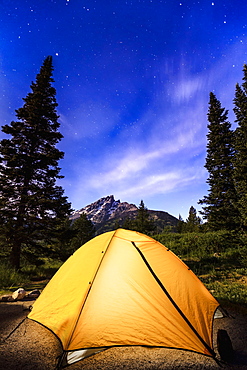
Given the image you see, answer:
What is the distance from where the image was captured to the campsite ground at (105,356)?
2.54m

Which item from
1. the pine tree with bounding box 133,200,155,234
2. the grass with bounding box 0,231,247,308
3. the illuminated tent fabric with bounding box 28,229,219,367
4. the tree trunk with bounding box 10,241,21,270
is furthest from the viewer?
the pine tree with bounding box 133,200,155,234

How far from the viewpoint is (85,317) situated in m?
2.93

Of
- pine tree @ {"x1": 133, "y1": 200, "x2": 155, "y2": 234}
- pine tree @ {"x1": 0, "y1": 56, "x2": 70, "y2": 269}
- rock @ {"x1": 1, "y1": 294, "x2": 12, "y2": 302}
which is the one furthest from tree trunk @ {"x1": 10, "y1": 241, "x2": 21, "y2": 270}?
pine tree @ {"x1": 133, "y1": 200, "x2": 155, "y2": 234}

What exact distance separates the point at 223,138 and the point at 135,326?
18897 mm

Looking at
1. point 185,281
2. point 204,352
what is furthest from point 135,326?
point 185,281

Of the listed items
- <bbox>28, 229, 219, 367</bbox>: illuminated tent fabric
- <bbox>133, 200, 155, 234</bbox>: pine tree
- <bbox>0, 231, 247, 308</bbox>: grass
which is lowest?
<bbox>0, 231, 247, 308</bbox>: grass

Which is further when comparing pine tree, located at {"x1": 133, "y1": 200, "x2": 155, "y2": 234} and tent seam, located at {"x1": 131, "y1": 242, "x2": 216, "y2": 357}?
pine tree, located at {"x1": 133, "y1": 200, "x2": 155, "y2": 234}

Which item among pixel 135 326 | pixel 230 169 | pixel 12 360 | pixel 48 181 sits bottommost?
pixel 12 360

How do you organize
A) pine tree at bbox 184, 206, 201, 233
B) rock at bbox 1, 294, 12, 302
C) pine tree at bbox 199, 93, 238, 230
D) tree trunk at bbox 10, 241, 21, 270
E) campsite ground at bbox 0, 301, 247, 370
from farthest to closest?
pine tree at bbox 184, 206, 201, 233 < pine tree at bbox 199, 93, 238, 230 < tree trunk at bbox 10, 241, 21, 270 < rock at bbox 1, 294, 12, 302 < campsite ground at bbox 0, 301, 247, 370

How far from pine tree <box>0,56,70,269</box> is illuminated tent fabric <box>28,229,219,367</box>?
7.39 m

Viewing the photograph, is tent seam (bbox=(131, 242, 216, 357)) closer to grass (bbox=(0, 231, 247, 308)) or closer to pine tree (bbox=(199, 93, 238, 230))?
grass (bbox=(0, 231, 247, 308))

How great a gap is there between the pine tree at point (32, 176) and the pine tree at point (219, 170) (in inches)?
512

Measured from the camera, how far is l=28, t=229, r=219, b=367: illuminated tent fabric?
9.13ft

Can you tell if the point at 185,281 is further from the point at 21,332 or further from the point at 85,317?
the point at 21,332
